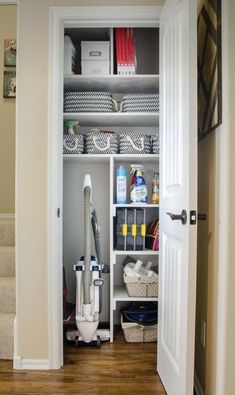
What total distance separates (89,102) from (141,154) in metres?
0.56

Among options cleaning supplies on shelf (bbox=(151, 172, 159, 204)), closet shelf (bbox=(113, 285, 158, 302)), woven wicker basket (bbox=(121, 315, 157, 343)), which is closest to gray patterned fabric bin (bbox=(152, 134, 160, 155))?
cleaning supplies on shelf (bbox=(151, 172, 159, 204))

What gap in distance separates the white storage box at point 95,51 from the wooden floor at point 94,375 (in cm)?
215

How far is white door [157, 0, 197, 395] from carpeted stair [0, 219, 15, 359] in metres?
0.98

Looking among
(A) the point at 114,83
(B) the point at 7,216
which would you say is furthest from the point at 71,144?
(B) the point at 7,216

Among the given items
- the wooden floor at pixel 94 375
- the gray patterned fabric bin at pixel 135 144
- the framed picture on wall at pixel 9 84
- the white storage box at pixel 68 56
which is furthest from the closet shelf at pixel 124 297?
the framed picture on wall at pixel 9 84

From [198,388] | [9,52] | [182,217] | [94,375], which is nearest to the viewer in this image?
[182,217]

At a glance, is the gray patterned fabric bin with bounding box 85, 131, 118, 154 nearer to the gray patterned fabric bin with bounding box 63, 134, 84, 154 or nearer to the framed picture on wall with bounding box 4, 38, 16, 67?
the gray patterned fabric bin with bounding box 63, 134, 84, 154

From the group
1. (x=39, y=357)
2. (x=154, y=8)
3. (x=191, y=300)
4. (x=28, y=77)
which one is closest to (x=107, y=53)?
(x=154, y=8)

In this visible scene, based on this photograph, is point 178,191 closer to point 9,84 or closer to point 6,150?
point 6,150

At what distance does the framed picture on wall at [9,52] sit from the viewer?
2977 millimetres

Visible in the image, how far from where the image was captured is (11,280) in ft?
7.25

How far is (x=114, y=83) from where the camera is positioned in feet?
7.32

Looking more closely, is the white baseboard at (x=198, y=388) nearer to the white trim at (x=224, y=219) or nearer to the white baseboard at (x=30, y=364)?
the white trim at (x=224, y=219)

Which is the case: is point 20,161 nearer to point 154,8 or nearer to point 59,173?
point 59,173
